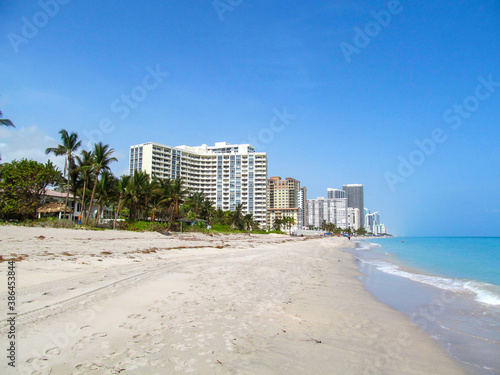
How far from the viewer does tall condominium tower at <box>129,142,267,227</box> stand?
12088cm

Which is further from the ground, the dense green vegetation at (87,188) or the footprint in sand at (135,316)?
the dense green vegetation at (87,188)

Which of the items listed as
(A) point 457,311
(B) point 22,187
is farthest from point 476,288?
(B) point 22,187

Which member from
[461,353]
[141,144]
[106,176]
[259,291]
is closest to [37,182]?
[106,176]

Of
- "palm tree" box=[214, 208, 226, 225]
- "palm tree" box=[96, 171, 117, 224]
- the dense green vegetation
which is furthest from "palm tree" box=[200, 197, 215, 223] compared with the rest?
"palm tree" box=[96, 171, 117, 224]

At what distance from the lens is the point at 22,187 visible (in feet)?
103

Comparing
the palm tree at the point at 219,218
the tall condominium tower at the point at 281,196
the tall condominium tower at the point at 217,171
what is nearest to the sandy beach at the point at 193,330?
the palm tree at the point at 219,218

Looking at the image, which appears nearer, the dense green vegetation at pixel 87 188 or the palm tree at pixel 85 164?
the dense green vegetation at pixel 87 188

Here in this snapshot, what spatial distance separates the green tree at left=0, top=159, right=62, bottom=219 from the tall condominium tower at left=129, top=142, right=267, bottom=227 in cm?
8549

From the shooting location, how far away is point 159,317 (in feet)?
18.4

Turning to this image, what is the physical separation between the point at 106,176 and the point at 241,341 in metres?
42.0

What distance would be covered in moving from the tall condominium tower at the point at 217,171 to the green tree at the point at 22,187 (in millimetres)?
85487

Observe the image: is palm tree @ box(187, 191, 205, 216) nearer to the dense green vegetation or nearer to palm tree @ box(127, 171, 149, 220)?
the dense green vegetation

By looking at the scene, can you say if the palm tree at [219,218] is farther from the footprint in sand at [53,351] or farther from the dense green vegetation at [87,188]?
the footprint in sand at [53,351]

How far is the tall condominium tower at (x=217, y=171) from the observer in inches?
4759
